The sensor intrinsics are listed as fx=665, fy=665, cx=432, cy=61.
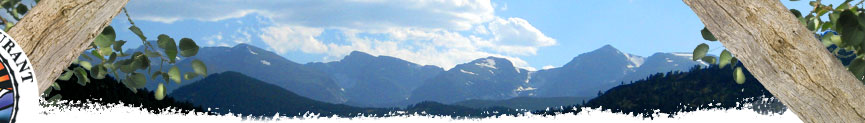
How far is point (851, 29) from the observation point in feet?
7.98

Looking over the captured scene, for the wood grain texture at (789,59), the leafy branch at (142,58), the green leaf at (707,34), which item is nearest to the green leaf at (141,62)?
the leafy branch at (142,58)

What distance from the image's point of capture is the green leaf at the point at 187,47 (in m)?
2.53

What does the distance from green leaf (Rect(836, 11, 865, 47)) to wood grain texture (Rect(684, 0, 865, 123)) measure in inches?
12.5

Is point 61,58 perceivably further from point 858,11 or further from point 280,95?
point 280,95

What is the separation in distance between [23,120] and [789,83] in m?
2.51

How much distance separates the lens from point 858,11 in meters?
2.63

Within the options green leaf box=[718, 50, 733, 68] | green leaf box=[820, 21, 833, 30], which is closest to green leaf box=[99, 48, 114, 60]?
green leaf box=[718, 50, 733, 68]

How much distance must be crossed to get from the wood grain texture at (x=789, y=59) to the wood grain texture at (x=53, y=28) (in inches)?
78.4

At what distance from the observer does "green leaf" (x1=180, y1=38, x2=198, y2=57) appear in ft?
8.30

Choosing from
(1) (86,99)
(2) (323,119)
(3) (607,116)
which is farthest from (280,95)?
(3) (607,116)

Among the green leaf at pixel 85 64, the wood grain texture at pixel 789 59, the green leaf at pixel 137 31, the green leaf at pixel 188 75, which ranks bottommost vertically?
the wood grain texture at pixel 789 59

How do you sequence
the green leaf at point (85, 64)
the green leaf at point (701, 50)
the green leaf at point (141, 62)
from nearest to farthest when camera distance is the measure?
the green leaf at point (701, 50)
the green leaf at point (141, 62)
the green leaf at point (85, 64)

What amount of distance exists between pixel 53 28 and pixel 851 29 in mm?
2751

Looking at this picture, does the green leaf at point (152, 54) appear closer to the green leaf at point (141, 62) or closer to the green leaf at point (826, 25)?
the green leaf at point (141, 62)
